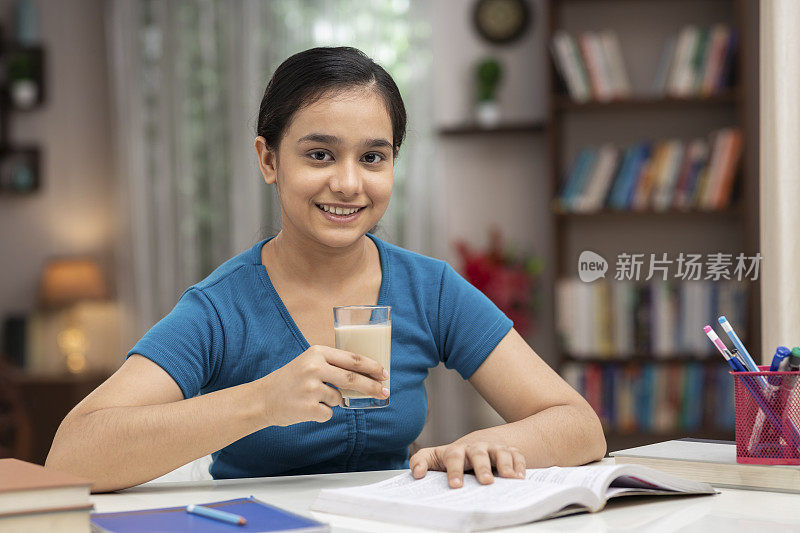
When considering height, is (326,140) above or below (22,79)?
below

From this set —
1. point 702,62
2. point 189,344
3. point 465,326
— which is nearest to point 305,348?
point 189,344

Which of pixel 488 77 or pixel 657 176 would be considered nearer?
pixel 657 176

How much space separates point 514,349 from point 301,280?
1.35 ft

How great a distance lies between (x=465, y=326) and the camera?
1.70 meters

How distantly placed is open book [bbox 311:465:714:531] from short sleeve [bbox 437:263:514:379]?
0.46m

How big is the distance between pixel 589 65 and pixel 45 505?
11.2 ft

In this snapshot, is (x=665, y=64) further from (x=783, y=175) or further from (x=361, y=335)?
(x=361, y=335)

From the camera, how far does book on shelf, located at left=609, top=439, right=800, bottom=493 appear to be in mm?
1229

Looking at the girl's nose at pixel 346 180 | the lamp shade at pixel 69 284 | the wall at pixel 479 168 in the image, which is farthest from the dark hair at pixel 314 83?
the lamp shade at pixel 69 284

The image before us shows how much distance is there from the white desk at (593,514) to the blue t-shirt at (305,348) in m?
0.14

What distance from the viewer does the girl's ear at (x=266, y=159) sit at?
1.69 meters

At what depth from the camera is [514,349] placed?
168cm

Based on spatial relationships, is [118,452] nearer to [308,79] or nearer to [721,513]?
[308,79]

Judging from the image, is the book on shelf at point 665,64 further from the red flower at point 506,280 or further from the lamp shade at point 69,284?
the lamp shade at point 69,284
